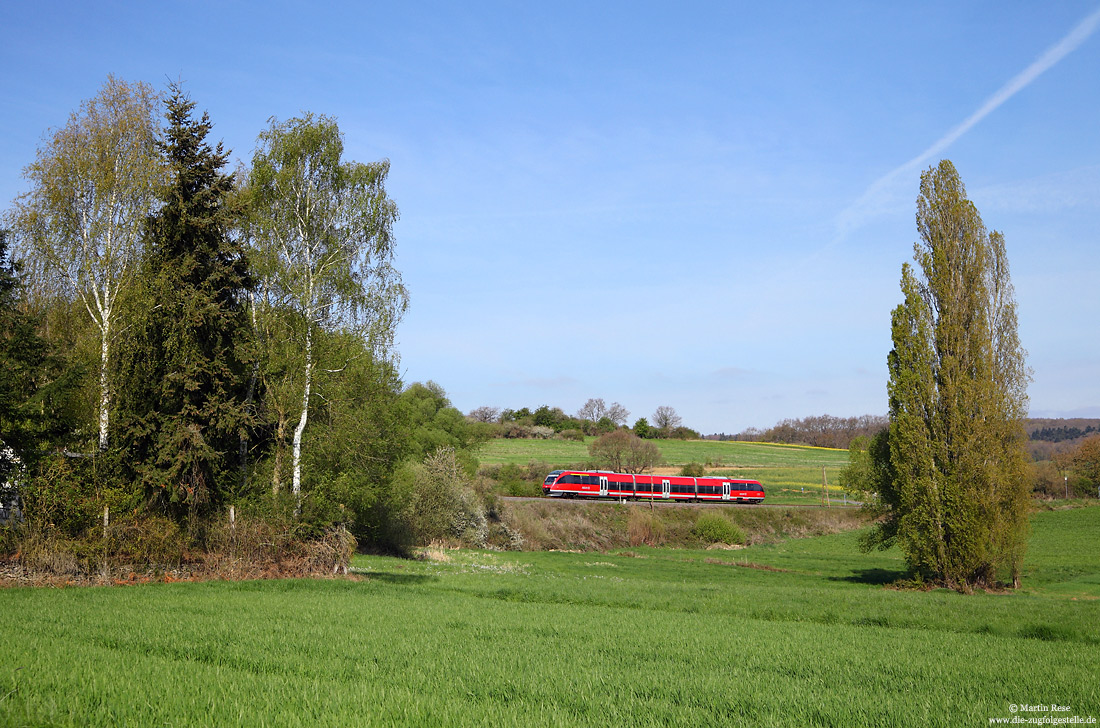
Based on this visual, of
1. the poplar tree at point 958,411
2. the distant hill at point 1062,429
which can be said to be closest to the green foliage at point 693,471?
the poplar tree at point 958,411

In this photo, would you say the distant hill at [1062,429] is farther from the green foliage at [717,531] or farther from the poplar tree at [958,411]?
the poplar tree at [958,411]

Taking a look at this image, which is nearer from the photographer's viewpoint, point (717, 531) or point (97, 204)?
point (97, 204)

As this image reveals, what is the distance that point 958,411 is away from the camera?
26.9m

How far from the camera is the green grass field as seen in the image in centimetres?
7573

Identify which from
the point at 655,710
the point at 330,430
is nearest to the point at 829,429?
the point at 330,430

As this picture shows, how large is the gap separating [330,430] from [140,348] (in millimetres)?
5831

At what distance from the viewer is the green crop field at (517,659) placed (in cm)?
611

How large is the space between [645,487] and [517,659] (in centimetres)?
5422

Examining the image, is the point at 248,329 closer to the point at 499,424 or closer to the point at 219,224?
the point at 219,224

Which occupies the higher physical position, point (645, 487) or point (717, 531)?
point (645, 487)

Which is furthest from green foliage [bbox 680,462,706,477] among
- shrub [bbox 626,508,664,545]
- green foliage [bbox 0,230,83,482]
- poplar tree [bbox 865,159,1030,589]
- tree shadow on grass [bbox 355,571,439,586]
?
green foliage [bbox 0,230,83,482]

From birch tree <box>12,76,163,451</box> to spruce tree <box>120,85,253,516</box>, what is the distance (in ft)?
3.23

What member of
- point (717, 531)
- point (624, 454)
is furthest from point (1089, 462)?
point (717, 531)

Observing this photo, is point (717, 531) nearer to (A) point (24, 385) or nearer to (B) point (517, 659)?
(A) point (24, 385)
